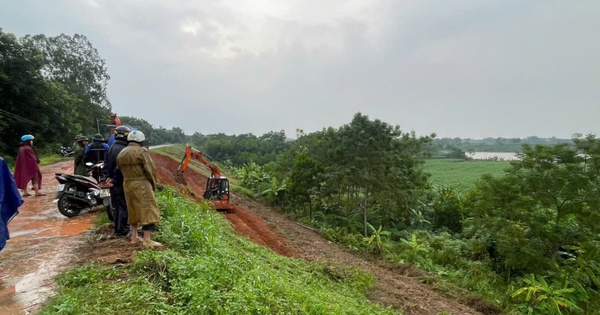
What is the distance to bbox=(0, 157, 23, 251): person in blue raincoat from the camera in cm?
437

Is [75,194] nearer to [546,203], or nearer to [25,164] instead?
[25,164]

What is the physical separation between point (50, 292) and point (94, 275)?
17.9 inches

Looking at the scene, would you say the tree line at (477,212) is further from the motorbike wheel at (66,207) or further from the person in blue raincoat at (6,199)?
the person in blue raincoat at (6,199)

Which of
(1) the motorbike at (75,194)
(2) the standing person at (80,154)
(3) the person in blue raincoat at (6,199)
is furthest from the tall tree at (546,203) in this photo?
(3) the person in blue raincoat at (6,199)

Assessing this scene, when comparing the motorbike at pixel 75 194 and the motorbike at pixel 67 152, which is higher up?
the motorbike at pixel 67 152

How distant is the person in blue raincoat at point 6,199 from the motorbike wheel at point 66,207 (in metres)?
2.78

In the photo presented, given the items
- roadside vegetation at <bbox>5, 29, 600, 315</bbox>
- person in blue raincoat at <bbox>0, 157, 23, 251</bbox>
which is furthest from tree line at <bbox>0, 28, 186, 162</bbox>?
person in blue raincoat at <bbox>0, 157, 23, 251</bbox>

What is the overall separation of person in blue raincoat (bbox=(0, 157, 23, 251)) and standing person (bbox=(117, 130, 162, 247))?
4.02 ft

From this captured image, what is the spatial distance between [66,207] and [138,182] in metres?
3.41

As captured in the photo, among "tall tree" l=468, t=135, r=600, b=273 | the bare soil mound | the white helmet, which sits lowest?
the bare soil mound

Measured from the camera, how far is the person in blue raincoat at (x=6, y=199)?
14.3 ft

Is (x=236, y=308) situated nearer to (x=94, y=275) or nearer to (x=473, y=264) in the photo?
(x=94, y=275)

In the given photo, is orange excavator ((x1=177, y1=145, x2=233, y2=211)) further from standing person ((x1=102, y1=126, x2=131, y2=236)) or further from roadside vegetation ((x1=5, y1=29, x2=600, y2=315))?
standing person ((x1=102, y1=126, x2=131, y2=236))

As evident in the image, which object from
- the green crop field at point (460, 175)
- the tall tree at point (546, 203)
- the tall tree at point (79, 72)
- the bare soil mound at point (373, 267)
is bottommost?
the green crop field at point (460, 175)
